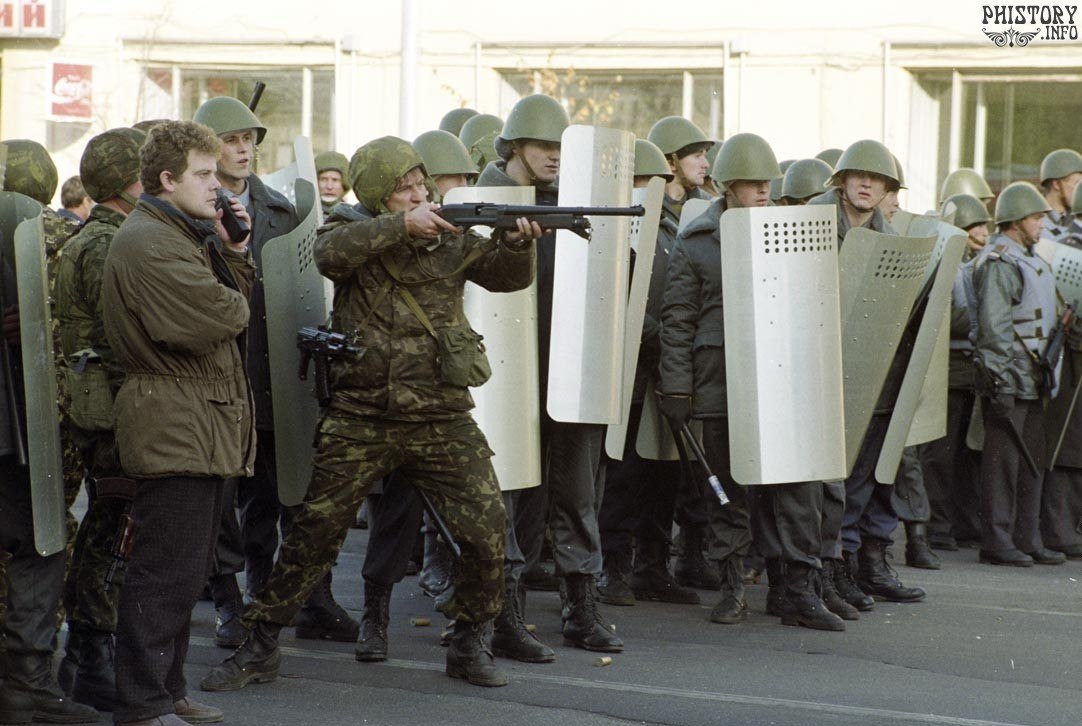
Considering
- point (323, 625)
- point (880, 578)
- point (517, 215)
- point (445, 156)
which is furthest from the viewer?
point (445, 156)

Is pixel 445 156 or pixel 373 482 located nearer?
pixel 373 482

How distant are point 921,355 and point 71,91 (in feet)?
42.2

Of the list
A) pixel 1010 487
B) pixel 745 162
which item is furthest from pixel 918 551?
pixel 745 162

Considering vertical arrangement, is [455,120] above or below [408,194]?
above

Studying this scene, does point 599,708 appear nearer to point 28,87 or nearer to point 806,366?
point 806,366

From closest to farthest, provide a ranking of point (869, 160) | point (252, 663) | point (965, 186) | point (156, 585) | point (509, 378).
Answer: point (156, 585)
point (252, 663)
point (509, 378)
point (869, 160)
point (965, 186)

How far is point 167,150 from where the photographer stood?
5137 mm

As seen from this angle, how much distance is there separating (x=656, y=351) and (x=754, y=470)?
963mm

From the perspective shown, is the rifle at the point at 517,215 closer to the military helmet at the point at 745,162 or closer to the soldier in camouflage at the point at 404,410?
the soldier in camouflage at the point at 404,410

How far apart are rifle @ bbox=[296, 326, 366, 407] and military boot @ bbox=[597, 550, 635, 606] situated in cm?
232

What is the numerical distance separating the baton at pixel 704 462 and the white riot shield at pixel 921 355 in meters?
0.88

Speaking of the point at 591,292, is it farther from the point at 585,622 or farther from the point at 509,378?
the point at 585,622

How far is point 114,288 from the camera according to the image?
5074 mm

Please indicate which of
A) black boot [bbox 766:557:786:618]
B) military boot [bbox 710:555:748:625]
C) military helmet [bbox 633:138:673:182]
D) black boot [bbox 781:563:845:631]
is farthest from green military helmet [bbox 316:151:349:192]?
black boot [bbox 781:563:845:631]
